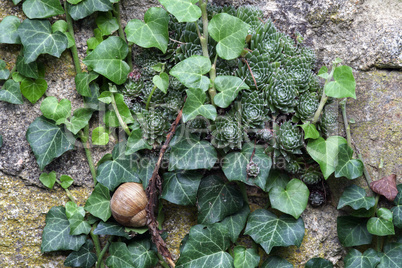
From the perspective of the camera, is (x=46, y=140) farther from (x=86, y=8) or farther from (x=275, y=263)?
(x=275, y=263)

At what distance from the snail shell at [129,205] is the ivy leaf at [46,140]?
0.26m

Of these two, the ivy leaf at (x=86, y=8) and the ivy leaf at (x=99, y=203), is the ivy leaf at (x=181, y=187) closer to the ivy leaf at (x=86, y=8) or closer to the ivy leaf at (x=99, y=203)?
the ivy leaf at (x=99, y=203)

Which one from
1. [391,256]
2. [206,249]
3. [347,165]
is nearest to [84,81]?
[206,249]

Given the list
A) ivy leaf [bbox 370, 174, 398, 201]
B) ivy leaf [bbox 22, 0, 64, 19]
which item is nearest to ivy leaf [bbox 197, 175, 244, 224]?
ivy leaf [bbox 370, 174, 398, 201]

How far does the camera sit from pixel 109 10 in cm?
130

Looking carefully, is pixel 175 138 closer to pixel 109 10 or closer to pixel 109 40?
pixel 109 40

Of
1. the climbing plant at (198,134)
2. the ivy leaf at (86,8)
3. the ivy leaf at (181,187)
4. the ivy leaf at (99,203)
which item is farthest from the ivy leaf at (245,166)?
the ivy leaf at (86,8)

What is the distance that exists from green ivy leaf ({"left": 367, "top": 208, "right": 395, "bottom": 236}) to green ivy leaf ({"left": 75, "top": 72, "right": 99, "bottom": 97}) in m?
1.12

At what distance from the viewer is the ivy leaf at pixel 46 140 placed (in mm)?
1261

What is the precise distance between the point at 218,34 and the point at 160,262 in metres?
0.87

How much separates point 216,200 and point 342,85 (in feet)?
1.95

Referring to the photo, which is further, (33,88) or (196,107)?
(33,88)

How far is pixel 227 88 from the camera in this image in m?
1.21

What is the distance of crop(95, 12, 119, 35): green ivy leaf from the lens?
1315mm
